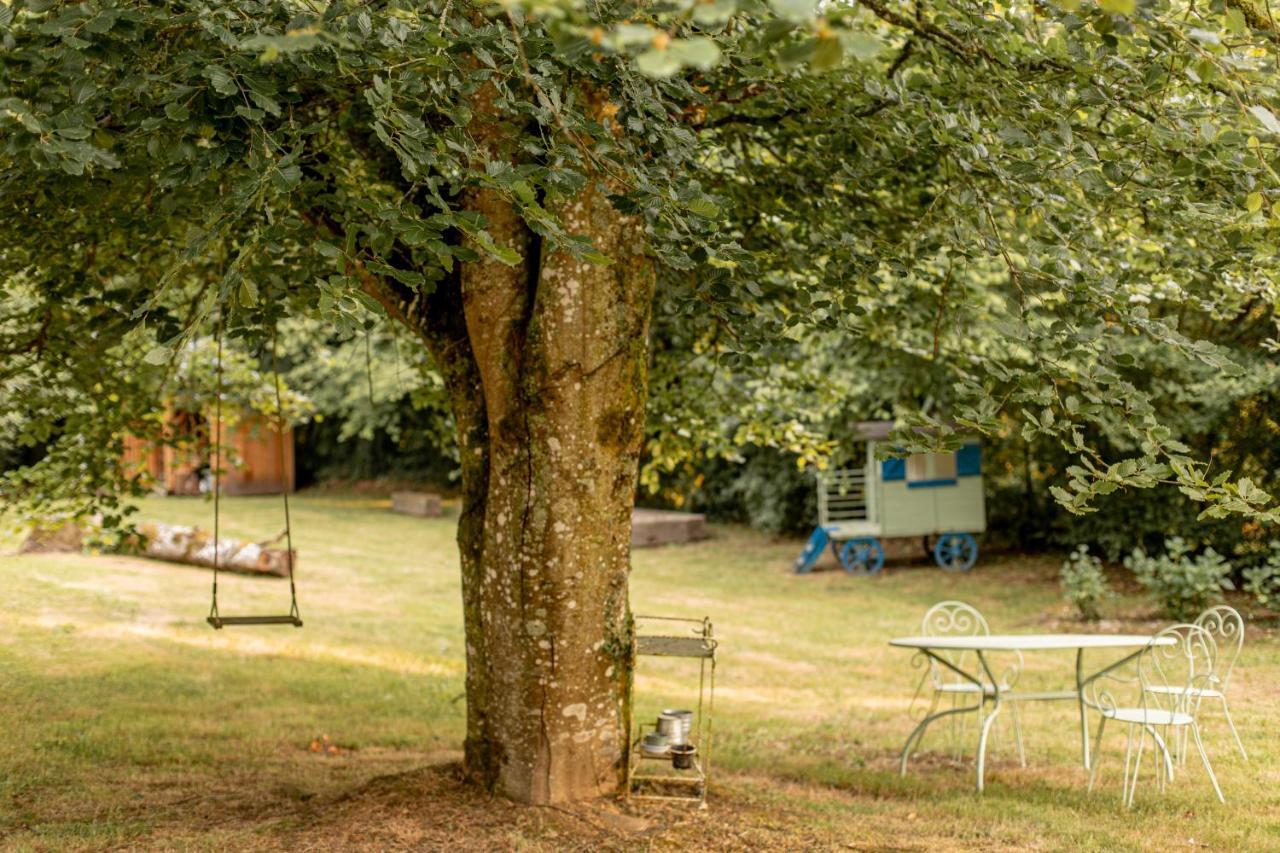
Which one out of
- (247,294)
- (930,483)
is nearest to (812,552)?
(930,483)

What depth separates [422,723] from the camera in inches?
311

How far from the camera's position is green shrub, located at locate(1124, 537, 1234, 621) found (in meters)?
10.6

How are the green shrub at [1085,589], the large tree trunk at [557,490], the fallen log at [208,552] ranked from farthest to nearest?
the fallen log at [208,552] → the green shrub at [1085,589] → the large tree trunk at [557,490]

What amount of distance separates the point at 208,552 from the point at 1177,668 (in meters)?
10.9

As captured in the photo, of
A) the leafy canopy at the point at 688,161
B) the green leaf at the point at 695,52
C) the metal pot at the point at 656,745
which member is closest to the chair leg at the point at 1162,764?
the leafy canopy at the point at 688,161

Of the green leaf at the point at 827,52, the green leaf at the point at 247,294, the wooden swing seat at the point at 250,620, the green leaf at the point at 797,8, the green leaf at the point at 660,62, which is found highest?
the green leaf at the point at 797,8

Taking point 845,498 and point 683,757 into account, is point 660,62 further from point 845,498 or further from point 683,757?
point 845,498

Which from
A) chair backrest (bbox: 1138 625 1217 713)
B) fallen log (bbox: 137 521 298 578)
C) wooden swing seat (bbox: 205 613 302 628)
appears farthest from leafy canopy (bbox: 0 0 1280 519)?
fallen log (bbox: 137 521 298 578)

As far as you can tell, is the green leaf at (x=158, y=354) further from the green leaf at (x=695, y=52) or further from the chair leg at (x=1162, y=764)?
the chair leg at (x=1162, y=764)

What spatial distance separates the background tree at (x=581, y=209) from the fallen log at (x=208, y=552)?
7.18 m

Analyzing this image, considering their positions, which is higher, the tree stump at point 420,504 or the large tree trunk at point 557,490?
the large tree trunk at point 557,490

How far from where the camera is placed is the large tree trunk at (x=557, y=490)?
4824 mm

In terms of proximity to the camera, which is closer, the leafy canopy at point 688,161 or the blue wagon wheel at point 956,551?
the leafy canopy at point 688,161

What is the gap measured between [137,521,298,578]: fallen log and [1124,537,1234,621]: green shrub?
9.63 metres
